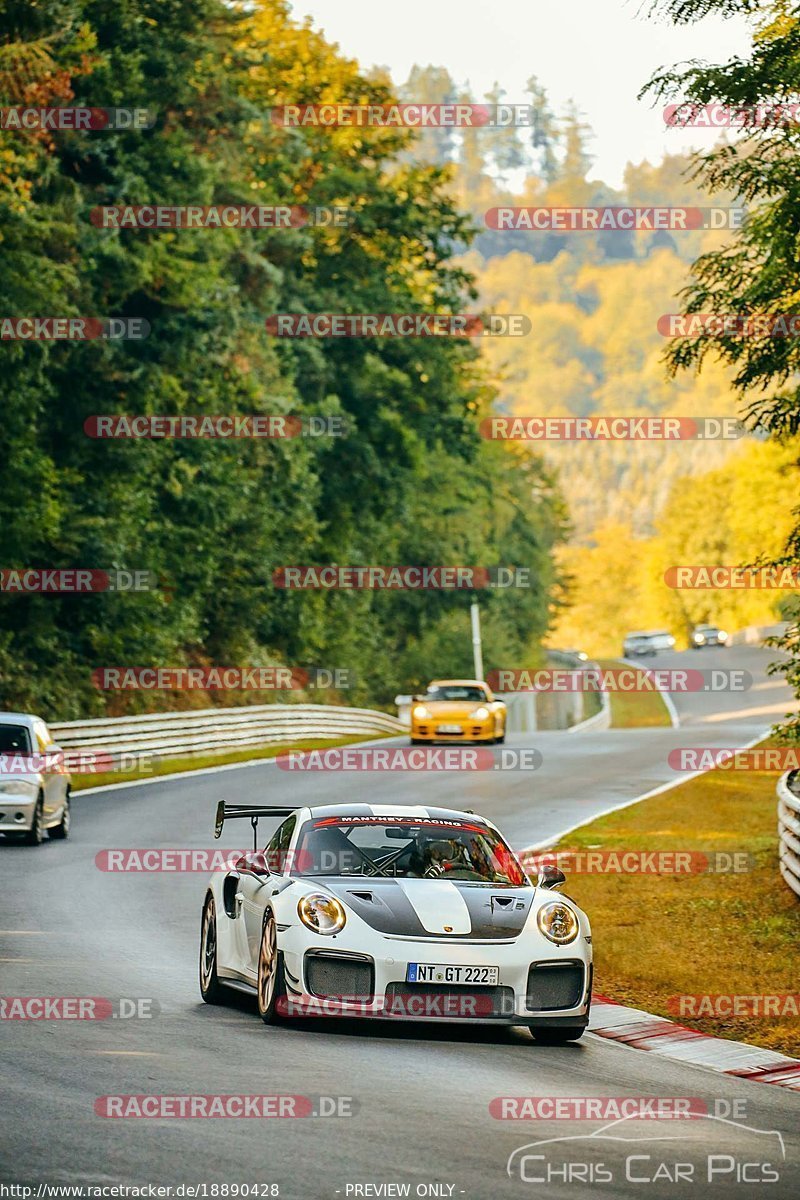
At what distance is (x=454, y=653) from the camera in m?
87.8

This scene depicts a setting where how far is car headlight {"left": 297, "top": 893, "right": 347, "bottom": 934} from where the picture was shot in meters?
10.6

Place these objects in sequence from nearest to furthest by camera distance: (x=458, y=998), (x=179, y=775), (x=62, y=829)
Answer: (x=458, y=998) < (x=62, y=829) < (x=179, y=775)

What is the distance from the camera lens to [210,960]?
12102mm

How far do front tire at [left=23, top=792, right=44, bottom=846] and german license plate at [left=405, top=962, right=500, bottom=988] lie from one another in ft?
42.0

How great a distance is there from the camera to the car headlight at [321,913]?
34.7ft

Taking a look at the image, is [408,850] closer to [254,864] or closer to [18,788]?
[254,864]

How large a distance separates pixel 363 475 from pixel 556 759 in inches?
949

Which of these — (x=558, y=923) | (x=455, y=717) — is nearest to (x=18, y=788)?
(x=558, y=923)

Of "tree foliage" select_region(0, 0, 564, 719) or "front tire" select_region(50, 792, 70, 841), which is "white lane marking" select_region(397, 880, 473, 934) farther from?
"tree foliage" select_region(0, 0, 564, 719)

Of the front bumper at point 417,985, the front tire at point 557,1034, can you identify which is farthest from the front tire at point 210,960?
the front tire at point 557,1034

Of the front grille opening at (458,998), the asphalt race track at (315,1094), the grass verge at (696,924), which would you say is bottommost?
the grass verge at (696,924)

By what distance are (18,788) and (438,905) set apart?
1239 centimetres

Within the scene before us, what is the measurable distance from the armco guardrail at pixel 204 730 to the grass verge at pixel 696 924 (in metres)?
11.7

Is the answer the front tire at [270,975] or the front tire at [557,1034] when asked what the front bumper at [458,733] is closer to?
the front tire at [557,1034]
